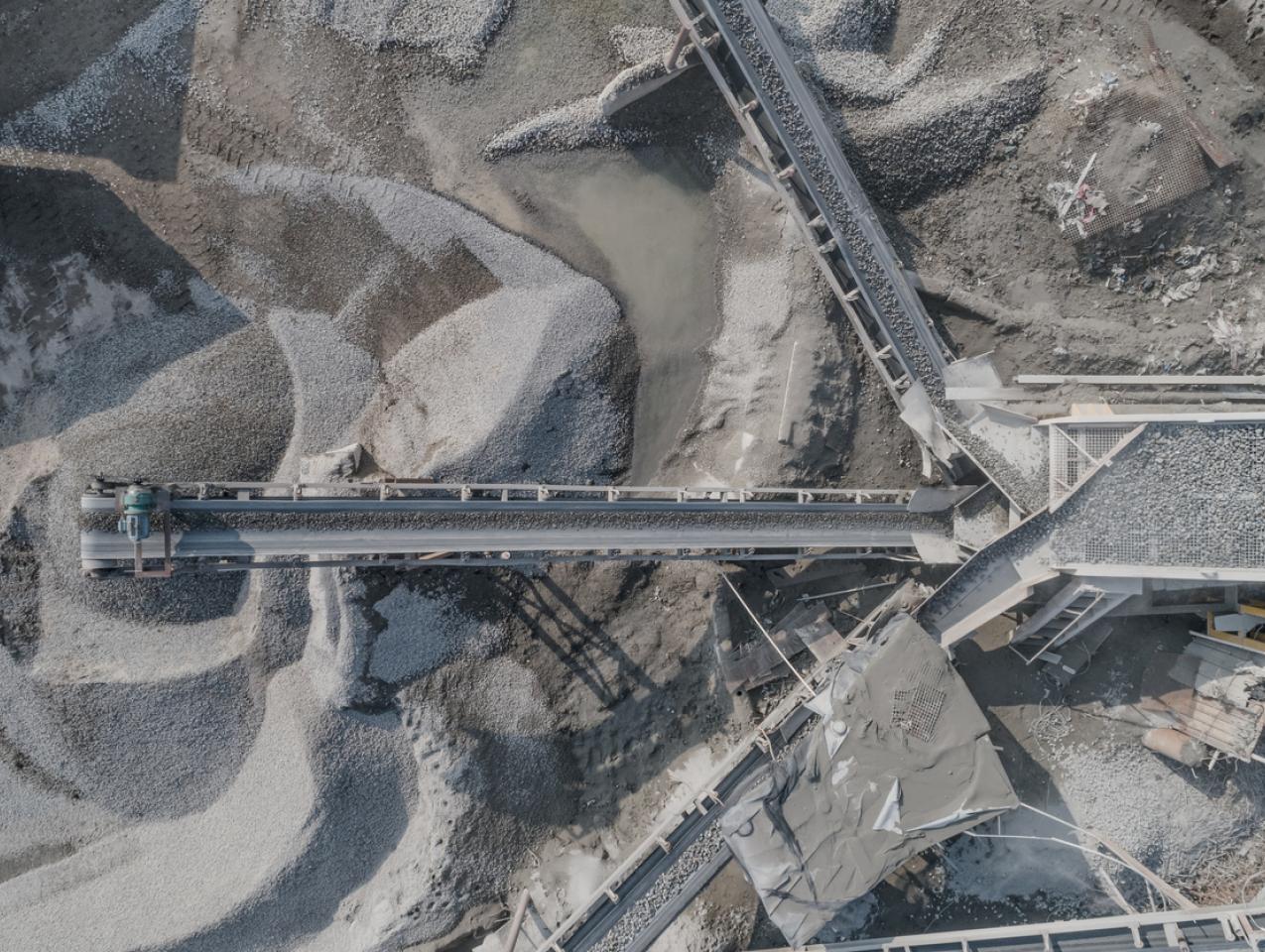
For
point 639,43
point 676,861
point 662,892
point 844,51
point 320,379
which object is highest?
point 639,43

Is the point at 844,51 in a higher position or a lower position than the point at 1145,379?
higher

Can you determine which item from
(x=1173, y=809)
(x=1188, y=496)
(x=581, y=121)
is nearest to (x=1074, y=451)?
(x=1188, y=496)

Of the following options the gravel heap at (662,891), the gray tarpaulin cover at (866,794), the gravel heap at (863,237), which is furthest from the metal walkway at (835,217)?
the gravel heap at (662,891)

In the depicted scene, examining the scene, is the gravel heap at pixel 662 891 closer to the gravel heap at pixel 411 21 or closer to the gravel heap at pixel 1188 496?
the gravel heap at pixel 1188 496

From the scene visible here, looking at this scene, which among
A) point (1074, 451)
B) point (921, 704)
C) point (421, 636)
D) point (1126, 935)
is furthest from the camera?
point (421, 636)

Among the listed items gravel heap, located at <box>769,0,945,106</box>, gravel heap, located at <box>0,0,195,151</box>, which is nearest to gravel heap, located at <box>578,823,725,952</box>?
gravel heap, located at <box>769,0,945,106</box>

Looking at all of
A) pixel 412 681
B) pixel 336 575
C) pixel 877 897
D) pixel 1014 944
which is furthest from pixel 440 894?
pixel 1014 944

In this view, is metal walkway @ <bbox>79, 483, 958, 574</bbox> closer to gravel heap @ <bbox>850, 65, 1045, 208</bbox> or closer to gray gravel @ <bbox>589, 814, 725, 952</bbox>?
gray gravel @ <bbox>589, 814, 725, 952</bbox>

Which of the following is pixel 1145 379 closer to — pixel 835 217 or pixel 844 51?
pixel 835 217
